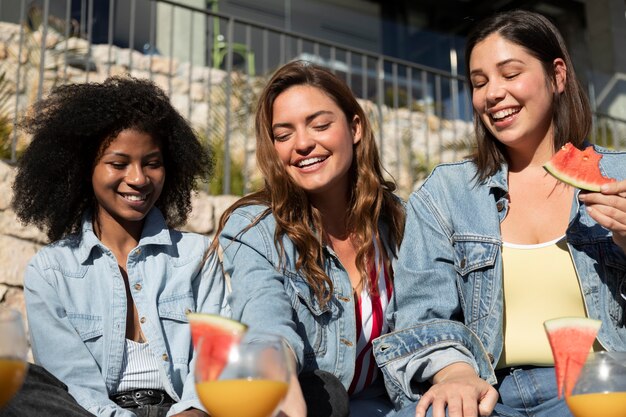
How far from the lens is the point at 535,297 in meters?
2.79

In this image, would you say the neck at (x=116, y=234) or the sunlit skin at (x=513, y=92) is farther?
the neck at (x=116, y=234)

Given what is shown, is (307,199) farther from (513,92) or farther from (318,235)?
(513,92)

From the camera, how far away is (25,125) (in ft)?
12.6

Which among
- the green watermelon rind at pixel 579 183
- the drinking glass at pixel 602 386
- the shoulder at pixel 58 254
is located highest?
the green watermelon rind at pixel 579 183

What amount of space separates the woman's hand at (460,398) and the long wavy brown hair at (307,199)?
2.66ft

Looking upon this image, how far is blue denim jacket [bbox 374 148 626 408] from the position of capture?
2.66m

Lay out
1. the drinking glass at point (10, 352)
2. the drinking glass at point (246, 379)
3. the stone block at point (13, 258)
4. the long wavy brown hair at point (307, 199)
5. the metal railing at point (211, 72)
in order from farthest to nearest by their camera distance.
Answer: the metal railing at point (211, 72)
the stone block at point (13, 258)
the long wavy brown hair at point (307, 199)
the drinking glass at point (246, 379)
the drinking glass at point (10, 352)

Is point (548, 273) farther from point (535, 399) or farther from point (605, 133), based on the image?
point (605, 133)

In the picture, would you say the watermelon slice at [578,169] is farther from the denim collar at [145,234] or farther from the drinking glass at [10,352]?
the denim collar at [145,234]

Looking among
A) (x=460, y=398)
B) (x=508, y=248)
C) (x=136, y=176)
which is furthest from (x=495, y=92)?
(x=136, y=176)

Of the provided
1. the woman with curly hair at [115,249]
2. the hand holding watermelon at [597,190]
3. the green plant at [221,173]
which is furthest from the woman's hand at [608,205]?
the green plant at [221,173]

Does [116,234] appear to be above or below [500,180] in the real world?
below

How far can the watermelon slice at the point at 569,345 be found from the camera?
1746 millimetres

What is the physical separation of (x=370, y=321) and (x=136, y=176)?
3.66ft
